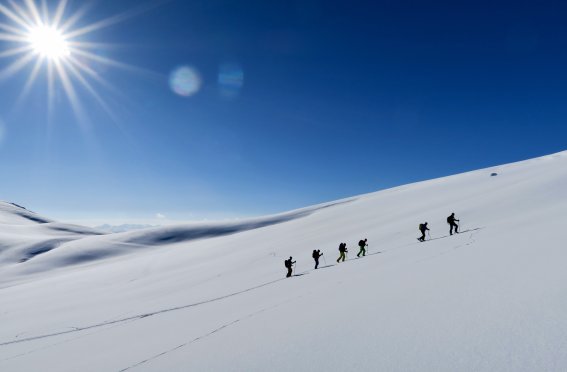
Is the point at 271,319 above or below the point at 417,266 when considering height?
below

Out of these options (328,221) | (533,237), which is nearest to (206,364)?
(533,237)

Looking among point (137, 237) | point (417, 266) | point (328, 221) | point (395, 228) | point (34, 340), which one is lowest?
point (34, 340)

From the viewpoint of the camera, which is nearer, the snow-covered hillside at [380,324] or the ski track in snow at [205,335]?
the snow-covered hillside at [380,324]

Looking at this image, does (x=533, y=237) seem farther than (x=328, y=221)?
No

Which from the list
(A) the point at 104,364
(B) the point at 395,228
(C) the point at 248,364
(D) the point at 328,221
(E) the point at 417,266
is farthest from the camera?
(D) the point at 328,221

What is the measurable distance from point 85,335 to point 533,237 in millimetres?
15585

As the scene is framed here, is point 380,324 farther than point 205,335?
No

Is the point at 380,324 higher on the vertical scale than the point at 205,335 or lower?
higher

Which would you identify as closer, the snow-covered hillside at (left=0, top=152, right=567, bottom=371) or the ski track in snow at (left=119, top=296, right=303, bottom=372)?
the snow-covered hillside at (left=0, top=152, right=567, bottom=371)

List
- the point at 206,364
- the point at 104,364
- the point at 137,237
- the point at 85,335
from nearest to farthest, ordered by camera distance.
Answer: the point at 206,364 → the point at 104,364 → the point at 85,335 → the point at 137,237

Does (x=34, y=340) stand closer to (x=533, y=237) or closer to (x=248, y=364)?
(x=248, y=364)

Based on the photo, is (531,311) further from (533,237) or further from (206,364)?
(533,237)

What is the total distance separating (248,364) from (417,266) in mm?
6669

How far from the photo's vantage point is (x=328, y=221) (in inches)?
1570
